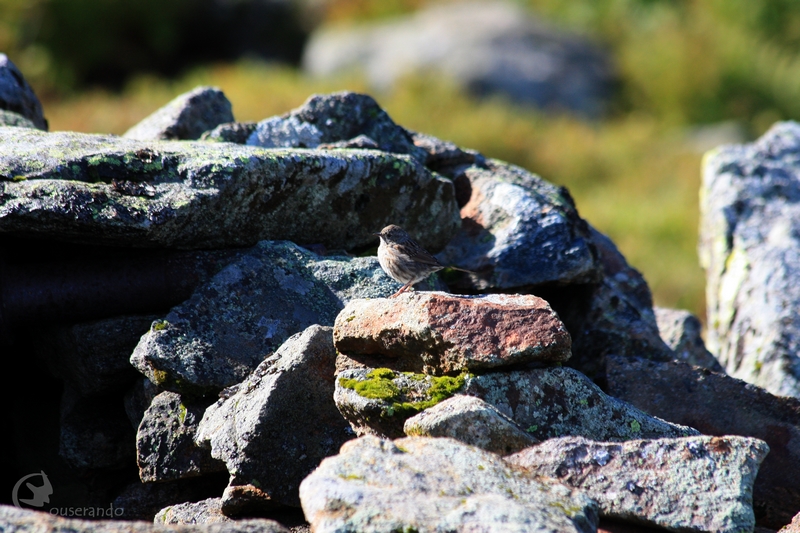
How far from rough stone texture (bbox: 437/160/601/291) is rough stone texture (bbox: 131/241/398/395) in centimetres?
97

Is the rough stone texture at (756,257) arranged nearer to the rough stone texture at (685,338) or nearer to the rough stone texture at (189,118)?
the rough stone texture at (685,338)

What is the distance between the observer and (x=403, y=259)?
5.46 m

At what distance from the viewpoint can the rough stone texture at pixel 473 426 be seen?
3.86 m

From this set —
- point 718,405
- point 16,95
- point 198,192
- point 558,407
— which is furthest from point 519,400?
point 16,95

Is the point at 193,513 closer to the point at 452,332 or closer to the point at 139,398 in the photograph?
the point at 139,398

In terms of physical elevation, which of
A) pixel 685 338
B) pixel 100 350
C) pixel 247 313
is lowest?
pixel 100 350

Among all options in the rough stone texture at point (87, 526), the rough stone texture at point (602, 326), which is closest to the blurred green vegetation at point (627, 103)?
the rough stone texture at point (602, 326)

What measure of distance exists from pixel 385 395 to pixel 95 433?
93.2 inches

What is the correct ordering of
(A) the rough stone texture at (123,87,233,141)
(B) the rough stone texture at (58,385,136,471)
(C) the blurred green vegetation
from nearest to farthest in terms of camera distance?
1. (B) the rough stone texture at (58,385,136,471)
2. (A) the rough stone texture at (123,87,233,141)
3. (C) the blurred green vegetation

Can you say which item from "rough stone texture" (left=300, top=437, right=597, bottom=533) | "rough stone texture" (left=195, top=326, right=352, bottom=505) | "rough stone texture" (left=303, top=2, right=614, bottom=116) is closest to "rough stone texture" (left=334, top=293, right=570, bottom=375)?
"rough stone texture" (left=195, top=326, right=352, bottom=505)

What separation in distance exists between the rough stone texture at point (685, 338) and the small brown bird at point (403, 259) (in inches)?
98.1

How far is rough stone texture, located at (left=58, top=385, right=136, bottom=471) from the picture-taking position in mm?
5273

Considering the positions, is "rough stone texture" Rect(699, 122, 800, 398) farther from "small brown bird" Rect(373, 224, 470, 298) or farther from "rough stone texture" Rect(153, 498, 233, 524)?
"rough stone texture" Rect(153, 498, 233, 524)

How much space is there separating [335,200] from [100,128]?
1327 cm
